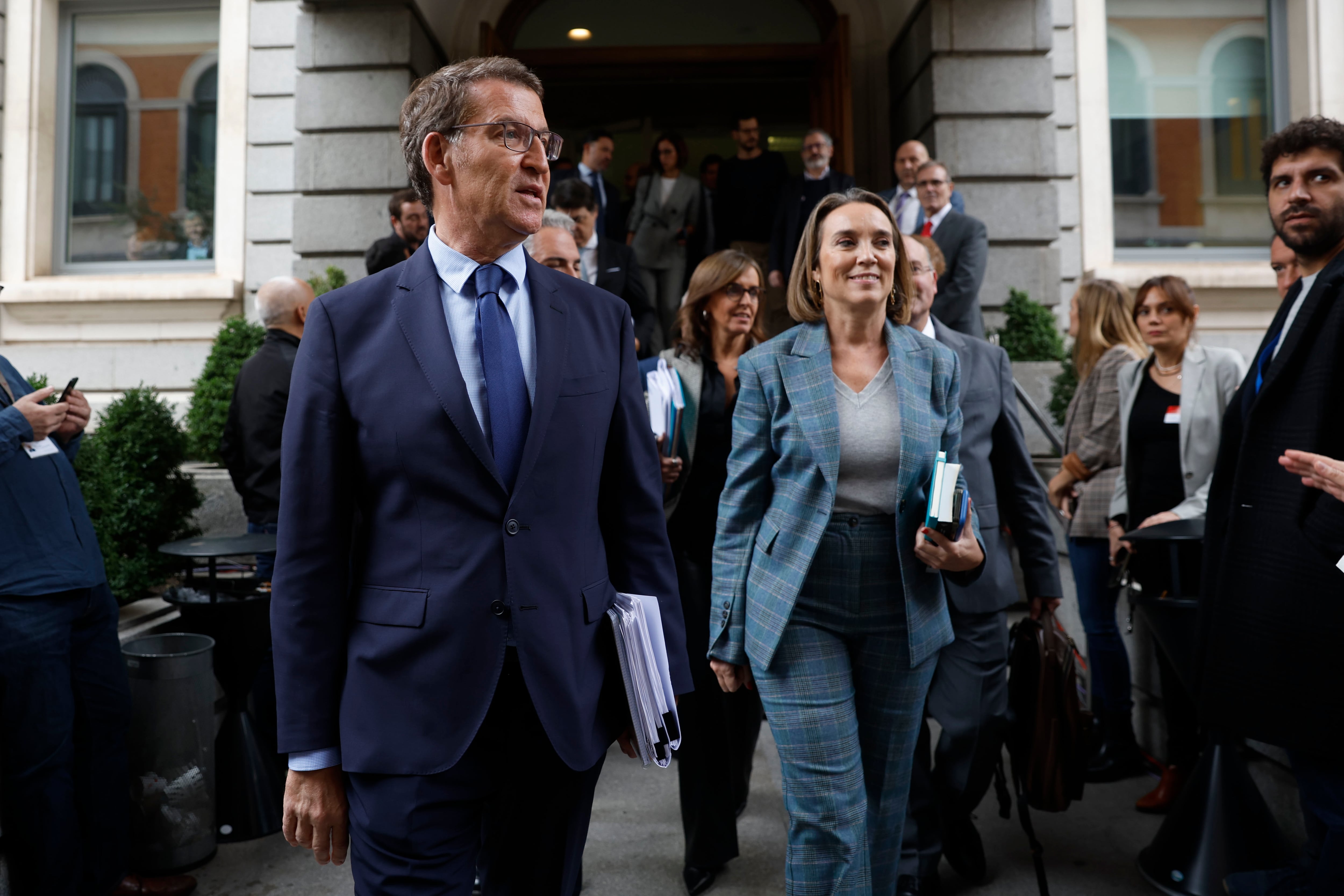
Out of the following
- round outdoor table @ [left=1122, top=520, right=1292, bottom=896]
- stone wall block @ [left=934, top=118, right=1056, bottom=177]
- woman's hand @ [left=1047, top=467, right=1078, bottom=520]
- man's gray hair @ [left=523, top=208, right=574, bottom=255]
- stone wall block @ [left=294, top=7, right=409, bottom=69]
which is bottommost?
round outdoor table @ [left=1122, top=520, right=1292, bottom=896]

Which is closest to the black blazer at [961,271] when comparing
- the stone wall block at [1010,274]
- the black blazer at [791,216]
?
the black blazer at [791,216]

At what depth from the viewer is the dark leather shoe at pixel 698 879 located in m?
3.78

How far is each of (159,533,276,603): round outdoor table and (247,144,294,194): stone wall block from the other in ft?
24.5

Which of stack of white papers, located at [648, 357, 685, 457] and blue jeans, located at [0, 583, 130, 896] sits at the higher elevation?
stack of white papers, located at [648, 357, 685, 457]

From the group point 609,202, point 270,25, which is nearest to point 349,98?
point 270,25

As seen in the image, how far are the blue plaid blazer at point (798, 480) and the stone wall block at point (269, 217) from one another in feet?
29.5

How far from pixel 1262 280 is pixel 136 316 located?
11753 millimetres

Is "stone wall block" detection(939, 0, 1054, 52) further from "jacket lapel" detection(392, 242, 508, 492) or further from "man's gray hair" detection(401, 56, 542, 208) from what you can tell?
"jacket lapel" detection(392, 242, 508, 492)

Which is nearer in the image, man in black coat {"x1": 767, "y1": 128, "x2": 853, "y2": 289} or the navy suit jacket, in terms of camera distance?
the navy suit jacket

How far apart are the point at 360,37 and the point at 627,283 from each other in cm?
483

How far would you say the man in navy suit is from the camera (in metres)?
1.79

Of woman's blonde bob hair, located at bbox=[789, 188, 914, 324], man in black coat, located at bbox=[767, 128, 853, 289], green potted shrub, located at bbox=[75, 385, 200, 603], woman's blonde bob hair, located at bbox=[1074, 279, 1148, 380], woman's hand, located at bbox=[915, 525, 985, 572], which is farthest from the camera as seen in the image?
man in black coat, located at bbox=[767, 128, 853, 289]

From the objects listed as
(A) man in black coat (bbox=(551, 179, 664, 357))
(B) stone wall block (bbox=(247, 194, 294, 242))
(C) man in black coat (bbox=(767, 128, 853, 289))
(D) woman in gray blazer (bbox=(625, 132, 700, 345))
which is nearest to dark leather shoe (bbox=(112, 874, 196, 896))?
(A) man in black coat (bbox=(551, 179, 664, 357))

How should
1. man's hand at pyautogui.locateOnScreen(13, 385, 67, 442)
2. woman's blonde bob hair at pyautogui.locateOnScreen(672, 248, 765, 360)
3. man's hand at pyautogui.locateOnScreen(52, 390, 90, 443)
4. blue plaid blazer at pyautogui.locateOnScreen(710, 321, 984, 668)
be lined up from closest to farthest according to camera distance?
blue plaid blazer at pyautogui.locateOnScreen(710, 321, 984, 668) < man's hand at pyautogui.locateOnScreen(13, 385, 67, 442) < man's hand at pyautogui.locateOnScreen(52, 390, 90, 443) < woman's blonde bob hair at pyautogui.locateOnScreen(672, 248, 765, 360)
